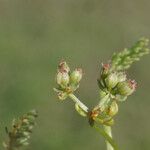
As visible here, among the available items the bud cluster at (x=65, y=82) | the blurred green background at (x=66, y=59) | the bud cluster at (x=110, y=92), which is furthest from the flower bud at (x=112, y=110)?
the blurred green background at (x=66, y=59)

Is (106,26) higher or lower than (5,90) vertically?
higher

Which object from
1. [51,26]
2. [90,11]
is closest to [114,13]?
[90,11]

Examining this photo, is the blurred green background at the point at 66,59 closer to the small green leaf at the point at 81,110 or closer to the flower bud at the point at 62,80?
the flower bud at the point at 62,80

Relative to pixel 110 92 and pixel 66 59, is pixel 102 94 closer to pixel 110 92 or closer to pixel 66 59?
pixel 110 92

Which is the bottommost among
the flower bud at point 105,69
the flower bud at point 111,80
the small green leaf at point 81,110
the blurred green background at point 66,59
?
the small green leaf at point 81,110

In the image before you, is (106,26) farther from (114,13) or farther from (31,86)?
(31,86)

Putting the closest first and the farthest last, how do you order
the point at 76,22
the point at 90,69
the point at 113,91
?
the point at 113,91 → the point at 90,69 → the point at 76,22
